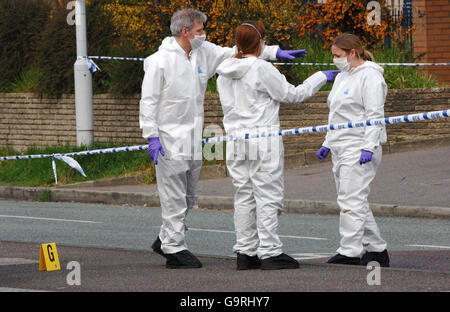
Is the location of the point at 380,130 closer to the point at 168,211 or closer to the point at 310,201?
the point at 168,211

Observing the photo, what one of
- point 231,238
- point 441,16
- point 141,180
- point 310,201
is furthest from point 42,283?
point 441,16

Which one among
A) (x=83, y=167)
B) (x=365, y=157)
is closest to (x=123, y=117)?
(x=83, y=167)

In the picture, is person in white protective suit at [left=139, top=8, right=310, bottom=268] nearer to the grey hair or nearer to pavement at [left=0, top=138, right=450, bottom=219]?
the grey hair

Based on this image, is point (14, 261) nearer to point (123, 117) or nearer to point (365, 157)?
point (365, 157)

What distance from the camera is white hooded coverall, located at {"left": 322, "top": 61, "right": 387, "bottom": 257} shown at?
848 cm

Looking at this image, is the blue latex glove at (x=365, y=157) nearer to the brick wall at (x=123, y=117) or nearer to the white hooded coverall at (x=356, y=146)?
the white hooded coverall at (x=356, y=146)

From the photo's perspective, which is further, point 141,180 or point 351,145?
point 141,180

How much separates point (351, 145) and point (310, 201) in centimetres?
634

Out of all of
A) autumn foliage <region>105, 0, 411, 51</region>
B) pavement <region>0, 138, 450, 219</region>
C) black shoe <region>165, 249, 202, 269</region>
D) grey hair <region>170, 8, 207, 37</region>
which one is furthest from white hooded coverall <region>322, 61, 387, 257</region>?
autumn foliage <region>105, 0, 411, 51</region>

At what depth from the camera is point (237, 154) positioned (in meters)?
8.34

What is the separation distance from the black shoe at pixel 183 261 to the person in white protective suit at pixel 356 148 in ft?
3.57

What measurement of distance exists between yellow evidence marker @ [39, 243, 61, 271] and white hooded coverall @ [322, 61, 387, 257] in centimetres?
227

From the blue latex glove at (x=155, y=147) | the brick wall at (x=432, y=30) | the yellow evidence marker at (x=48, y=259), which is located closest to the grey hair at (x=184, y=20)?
the blue latex glove at (x=155, y=147)

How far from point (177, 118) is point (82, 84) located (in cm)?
1148
